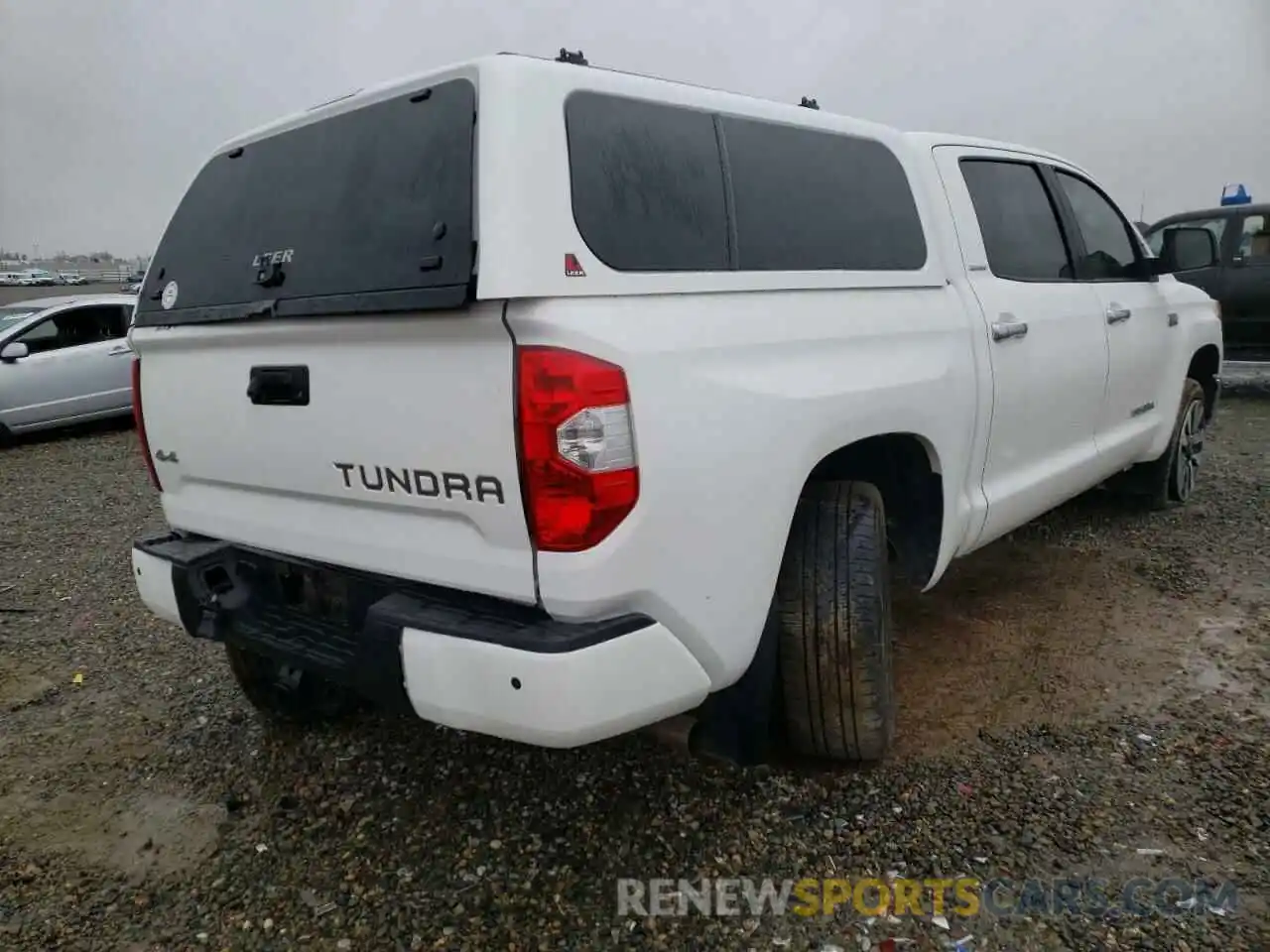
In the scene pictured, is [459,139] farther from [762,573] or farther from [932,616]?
[932,616]

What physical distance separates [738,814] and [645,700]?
2.61ft

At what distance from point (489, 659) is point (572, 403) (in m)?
0.54

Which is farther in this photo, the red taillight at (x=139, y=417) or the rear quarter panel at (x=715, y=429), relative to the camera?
the red taillight at (x=139, y=417)

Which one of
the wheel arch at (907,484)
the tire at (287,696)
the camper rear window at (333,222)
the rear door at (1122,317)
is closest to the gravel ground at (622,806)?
the tire at (287,696)

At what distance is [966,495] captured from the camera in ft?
9.96

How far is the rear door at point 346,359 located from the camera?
1.97 meters

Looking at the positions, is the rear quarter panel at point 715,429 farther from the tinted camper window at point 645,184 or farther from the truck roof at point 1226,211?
the truck roof at point 1226,211

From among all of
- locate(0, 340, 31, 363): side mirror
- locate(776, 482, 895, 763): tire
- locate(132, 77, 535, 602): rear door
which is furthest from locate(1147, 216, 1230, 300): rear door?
locate(0, 340, 31, 363): side mirror

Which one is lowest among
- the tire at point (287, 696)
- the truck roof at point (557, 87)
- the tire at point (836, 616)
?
the tire at point (287, 696)

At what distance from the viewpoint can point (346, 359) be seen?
2170mm

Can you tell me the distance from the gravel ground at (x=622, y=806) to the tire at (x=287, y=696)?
10 cm

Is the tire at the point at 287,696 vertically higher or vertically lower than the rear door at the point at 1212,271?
lower

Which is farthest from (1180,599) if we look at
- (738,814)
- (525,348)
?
(525,348)

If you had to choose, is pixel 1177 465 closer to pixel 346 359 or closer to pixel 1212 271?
pixel 346 359
